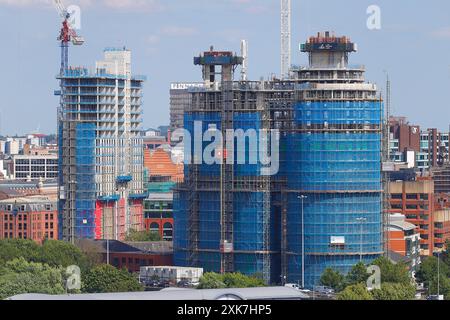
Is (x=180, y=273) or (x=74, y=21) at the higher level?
(x=74, y=21)

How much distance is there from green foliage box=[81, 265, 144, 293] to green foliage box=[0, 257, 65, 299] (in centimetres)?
121

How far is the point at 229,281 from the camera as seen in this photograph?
79.4 metres

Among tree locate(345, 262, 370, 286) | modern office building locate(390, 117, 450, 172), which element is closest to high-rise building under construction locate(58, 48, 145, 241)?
tree locate(345, 262, 370, 286)

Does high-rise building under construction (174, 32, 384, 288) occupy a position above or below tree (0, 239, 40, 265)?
above

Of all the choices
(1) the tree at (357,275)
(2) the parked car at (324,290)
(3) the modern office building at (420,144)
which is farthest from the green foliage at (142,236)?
(3) the modern office building at (420,144)

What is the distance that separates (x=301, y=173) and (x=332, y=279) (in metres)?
6.35

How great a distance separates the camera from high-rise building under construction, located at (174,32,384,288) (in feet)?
283

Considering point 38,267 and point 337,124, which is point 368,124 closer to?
point 337,124

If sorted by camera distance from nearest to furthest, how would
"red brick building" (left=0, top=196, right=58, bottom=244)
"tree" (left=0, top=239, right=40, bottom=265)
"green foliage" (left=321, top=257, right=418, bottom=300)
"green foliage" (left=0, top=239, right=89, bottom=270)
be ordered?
1. "green foliage" (left=321, top=257, right=418, bottom=300)
2. "green foliage" (left=0, top=239, right=89, bottom=270)
3. "tree" (left=0, top=239, right=40, bottom=265)
4. "red brick building" (left=0, top=196, right=58, bottom=244)

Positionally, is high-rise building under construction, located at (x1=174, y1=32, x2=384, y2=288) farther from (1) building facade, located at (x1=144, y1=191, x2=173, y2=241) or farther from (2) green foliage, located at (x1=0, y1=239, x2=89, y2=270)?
(1) building facade, located at (x1=144, y1=191, x2=173, y2=241)

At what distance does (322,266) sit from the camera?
86688 mm

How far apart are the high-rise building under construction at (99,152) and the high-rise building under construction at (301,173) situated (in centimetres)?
2612
